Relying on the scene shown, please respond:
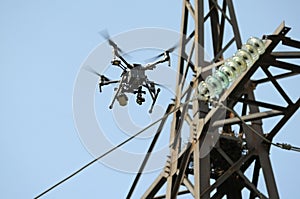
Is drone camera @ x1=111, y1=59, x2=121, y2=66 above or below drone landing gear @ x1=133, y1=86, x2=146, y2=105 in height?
above

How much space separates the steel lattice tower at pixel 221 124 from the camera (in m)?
10.8

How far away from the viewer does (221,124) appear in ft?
36.4

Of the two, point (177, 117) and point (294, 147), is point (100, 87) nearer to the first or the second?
point (177, 117)

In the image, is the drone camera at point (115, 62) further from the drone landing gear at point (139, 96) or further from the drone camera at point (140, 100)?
the drone camera at point (140, 100)

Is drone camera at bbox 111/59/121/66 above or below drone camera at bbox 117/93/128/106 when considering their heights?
above

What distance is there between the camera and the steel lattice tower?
1076 centimetres

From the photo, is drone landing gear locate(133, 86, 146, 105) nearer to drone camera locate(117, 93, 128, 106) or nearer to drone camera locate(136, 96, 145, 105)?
drone camera locate(136, 96, 145, 105)

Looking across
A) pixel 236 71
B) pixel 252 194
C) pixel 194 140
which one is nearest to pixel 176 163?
pixel 194 140

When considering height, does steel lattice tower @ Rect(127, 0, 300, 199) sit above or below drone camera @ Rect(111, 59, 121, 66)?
below

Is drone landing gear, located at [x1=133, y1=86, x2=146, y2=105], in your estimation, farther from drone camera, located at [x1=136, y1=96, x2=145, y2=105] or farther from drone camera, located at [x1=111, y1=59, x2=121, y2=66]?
drone camera, located at [x1=111, y1=59, x2=121, y2=66]

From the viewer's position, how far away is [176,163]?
464 inches

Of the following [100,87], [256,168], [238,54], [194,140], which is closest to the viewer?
[238,54]

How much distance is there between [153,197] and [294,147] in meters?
3.12

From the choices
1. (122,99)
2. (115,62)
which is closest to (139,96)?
(122,99)
